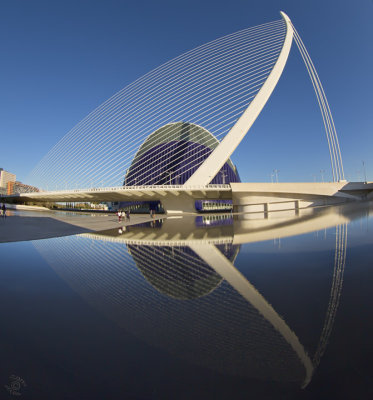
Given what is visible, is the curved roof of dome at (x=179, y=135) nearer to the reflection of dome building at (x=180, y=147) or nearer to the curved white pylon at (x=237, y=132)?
the reflection of dome building at (x=180, y=147)

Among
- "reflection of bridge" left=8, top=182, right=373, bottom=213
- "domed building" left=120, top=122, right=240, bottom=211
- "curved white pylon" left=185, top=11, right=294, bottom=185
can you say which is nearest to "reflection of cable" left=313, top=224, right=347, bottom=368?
"reflection of bridge" left=8, top=182, right=373, bottom=213

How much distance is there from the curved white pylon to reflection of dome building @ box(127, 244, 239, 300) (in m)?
16.5

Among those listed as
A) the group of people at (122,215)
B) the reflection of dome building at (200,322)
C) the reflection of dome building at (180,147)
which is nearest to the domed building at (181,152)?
the reflection of dome building at (180,147)

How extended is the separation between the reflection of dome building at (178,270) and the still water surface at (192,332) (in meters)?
0.04

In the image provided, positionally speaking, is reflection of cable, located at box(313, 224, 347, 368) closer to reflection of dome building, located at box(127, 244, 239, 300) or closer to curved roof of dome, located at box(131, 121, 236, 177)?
reflection of dome building, located at box(127, 244, 239, 300)

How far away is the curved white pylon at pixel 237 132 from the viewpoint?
21250 mm

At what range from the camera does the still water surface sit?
1437 mm

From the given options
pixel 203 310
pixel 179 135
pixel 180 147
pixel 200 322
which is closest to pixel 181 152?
pixel 180 147

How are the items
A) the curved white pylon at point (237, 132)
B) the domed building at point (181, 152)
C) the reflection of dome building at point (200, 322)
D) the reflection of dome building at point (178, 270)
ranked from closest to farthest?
the reflection of dome building at point (200, 322) < the reflection of dome building at point (178, 270) < the curved white pylon at point (237, 132) < the domed building at point (181, 152)

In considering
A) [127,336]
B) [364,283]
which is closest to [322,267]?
[364,283]

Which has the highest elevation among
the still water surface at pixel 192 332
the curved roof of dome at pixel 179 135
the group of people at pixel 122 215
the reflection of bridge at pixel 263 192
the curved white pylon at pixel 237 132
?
the curved roof of dome at pixel 179 135

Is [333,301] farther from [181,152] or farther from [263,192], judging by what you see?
[181,152]

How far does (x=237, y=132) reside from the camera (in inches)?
837

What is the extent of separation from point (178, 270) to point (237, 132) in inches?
775
